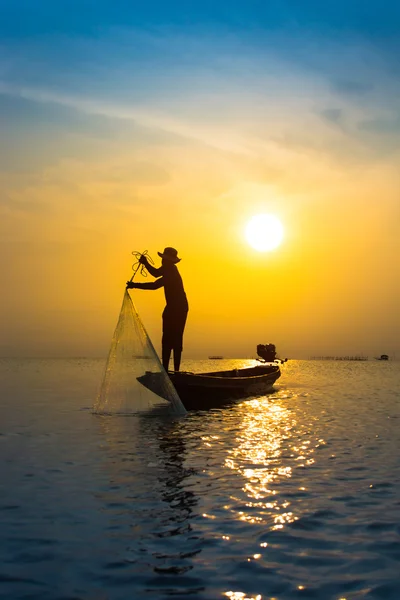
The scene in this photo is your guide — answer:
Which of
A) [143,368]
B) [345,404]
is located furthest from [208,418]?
[345,404]

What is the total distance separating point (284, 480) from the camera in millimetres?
8992

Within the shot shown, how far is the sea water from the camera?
498 centimetres

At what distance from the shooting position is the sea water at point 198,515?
4984 mm

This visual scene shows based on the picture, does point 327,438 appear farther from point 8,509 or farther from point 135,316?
point 8,509

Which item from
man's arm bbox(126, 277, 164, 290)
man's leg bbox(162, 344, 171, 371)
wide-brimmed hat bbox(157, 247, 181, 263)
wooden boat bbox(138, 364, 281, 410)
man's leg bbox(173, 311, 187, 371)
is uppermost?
wide-brimmed hat bbox(157, 247, 181, 263)

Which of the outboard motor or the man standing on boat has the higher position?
the man standing on boat

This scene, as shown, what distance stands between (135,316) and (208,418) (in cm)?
394

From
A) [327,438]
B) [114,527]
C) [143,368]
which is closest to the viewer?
[114,527]

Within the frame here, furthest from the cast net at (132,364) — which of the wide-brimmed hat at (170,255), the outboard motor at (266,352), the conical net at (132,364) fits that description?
the outboard motor at (266,352)

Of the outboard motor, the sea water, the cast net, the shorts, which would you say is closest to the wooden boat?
the cast net

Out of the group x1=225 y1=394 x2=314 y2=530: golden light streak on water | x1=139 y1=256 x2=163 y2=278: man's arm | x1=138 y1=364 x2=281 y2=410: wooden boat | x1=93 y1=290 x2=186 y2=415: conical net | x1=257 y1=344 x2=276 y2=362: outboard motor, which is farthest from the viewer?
x1=257 y1=344 x2=276 y2=362: outboard motor

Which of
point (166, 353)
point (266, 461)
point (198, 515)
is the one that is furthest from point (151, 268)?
point (198, 515)

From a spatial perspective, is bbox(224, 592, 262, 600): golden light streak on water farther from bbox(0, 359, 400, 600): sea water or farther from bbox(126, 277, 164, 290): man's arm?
bbox(126, 277, 164, 290): man's arm

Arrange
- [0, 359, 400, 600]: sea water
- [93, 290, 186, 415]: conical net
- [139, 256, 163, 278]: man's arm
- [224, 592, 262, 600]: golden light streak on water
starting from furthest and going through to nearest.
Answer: [139, 256, 163, 278]: man's arm
[93, 290, 186, 415]: conical net
[0, 359, 400, 600]: sea water
[224, 592, 262, 600]: golden light streak on water
